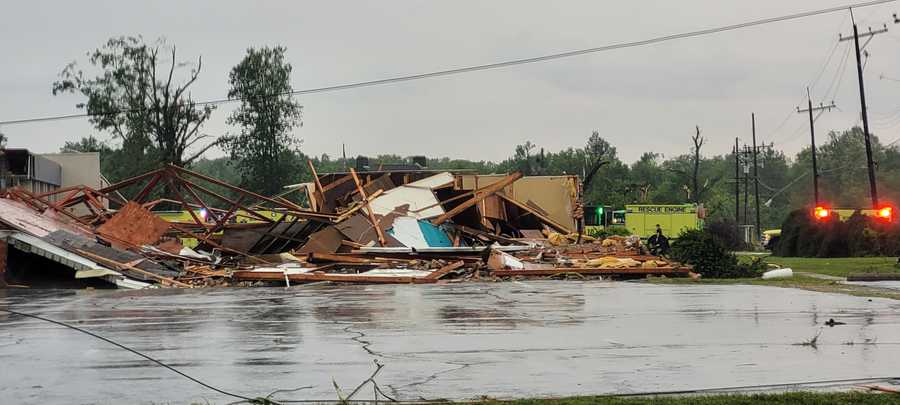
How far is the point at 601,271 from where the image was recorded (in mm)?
25906

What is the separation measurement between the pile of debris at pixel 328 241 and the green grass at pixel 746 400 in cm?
1639

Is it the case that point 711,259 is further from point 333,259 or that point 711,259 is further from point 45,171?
point 45,171

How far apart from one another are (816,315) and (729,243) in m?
45.5

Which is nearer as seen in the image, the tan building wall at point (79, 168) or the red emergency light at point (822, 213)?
the red emergency light at point (822, 213)

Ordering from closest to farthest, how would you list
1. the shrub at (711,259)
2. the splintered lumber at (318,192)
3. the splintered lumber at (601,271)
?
the splintered lumber at (601,271), the shrub at (711,259), the splintered lumber at (318,192)

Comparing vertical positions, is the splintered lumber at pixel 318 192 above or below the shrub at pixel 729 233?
above

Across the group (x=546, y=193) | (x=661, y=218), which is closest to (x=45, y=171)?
(x=546, y=193)

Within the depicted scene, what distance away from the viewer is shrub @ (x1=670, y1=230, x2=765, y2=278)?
27.3 metres

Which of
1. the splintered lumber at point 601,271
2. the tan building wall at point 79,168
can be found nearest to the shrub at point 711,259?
the splintered lumber at point 601,271

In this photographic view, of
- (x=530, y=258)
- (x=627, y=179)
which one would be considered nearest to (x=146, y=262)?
(x=530, y=258)

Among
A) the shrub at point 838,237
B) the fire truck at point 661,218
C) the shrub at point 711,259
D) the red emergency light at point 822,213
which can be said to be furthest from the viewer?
the fire truck at point 661,218

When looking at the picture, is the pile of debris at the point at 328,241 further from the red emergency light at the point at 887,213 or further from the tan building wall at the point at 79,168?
the tan building wall at the point at 79,168

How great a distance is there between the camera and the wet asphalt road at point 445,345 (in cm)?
912

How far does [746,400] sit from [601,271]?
17.9 meters
